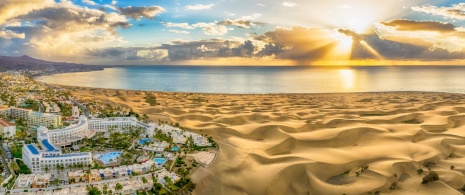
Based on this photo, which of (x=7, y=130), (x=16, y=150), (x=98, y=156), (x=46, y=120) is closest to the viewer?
(x=98, y=156)

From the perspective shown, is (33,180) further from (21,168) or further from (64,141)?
(64,141)

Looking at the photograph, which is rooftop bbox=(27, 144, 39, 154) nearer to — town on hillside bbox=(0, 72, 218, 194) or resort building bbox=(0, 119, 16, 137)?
town on hillside bbox=(0, 72, 218, 194)

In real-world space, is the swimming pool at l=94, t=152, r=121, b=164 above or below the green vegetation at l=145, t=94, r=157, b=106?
below

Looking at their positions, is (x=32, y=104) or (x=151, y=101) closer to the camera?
(x=32, y=104)

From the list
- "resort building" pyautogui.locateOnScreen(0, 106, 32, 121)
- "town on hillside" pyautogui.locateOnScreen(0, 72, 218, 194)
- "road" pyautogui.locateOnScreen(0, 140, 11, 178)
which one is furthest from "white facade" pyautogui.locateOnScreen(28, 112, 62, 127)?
"road" pyautogui.locateOnScreen(0, 140, 11, 178)

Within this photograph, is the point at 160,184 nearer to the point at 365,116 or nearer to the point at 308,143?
the point at 308,143

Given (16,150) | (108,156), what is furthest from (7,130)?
(108,156)
